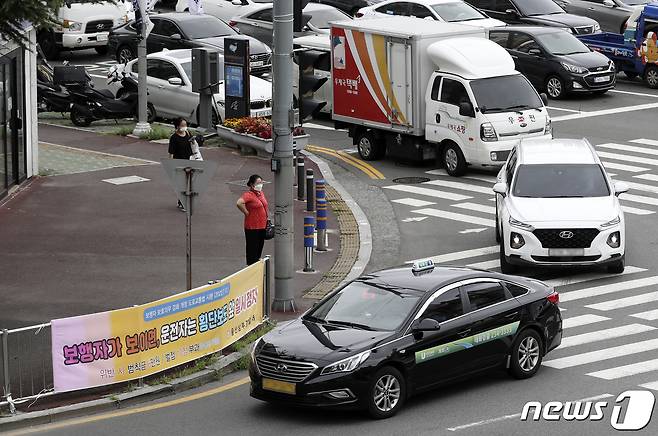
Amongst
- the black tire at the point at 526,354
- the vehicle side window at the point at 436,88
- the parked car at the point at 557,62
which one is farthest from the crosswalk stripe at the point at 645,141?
the black tire at the point at 526,354

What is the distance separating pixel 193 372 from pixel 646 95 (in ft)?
79.8

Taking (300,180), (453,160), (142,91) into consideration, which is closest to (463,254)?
(300,180)

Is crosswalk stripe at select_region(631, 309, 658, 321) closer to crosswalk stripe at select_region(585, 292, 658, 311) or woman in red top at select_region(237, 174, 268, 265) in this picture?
crosswalk stripe at select_region(585, 292, 658, 311)

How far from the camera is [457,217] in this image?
86.6 ft

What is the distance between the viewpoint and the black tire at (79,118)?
35.6m

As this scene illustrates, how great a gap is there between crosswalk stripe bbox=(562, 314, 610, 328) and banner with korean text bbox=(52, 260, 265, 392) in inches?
177

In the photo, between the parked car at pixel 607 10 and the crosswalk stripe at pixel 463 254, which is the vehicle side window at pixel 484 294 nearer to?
the crosswalk stripe at pixel 463 254

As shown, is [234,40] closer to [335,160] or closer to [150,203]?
[335,160]

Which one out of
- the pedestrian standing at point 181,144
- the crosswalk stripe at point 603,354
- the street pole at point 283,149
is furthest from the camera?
the pedestrian standing at point 181,144

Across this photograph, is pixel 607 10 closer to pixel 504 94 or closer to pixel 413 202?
pixel 504 94

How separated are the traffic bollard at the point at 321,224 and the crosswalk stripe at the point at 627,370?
7668 mm

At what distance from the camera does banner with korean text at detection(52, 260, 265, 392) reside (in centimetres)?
1552

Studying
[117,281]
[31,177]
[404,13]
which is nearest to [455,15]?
[404,13]

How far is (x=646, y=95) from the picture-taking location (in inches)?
1511
